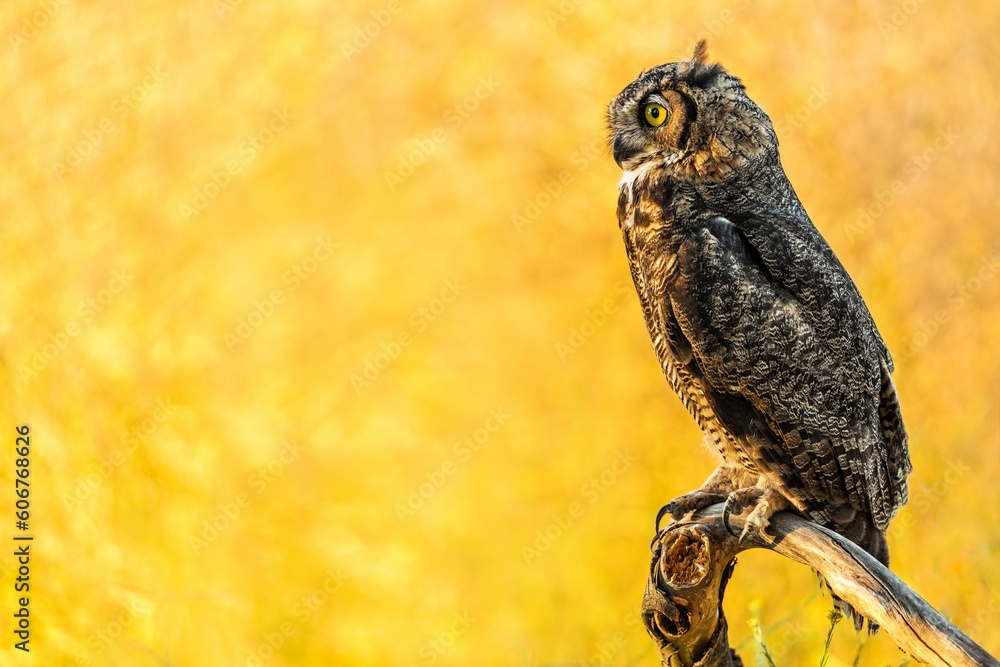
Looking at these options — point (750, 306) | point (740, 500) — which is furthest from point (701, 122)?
point (740, 500)

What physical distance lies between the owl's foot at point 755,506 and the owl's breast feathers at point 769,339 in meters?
0.02

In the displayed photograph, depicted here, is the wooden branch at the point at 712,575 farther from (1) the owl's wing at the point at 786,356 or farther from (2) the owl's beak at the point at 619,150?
(2) the owl's beak at the point at 619,150

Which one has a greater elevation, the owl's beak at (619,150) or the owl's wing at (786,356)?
the owl's beak at (619,150)

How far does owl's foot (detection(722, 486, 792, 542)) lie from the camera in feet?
4.70

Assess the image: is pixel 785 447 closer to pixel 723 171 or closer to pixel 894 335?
pixel 723 171

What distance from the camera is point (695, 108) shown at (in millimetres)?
1428

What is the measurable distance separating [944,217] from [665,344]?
57.3 inches

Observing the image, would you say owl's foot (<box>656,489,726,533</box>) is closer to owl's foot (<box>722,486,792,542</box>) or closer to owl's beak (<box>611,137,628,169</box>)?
owl's foot (<box>722,486,792,542</box>)

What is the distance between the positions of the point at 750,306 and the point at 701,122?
→ 0.93 feet

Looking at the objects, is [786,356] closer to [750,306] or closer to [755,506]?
[750,306]

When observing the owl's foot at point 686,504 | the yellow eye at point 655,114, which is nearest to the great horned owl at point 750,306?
the yellow eye at point 655,114

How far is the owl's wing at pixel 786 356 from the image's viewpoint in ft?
4.56

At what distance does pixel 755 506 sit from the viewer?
58.6 inches

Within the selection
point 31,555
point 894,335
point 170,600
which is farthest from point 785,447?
point 31,555
